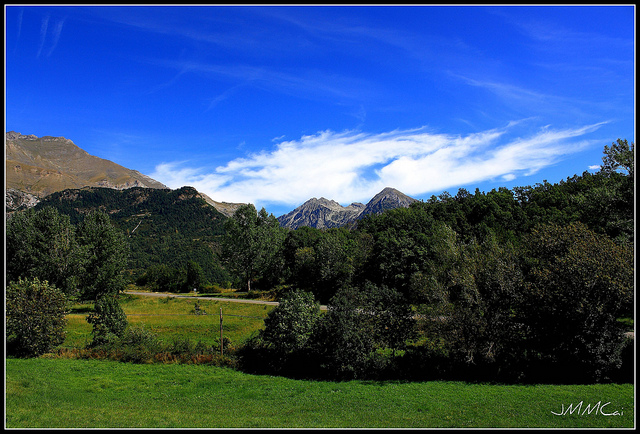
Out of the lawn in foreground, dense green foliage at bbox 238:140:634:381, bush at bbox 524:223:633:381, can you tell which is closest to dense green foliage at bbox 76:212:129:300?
the lawn in foreground

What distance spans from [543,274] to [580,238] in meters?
3.01

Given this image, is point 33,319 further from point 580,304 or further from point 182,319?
point 580,304

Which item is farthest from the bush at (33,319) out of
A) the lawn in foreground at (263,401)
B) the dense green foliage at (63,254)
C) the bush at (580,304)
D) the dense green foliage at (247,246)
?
the dense green foliage at (247,246)

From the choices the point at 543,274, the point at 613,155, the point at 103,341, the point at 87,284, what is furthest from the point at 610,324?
the point at 87,284

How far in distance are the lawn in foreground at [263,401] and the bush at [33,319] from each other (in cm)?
242

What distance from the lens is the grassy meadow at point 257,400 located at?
44.0ft

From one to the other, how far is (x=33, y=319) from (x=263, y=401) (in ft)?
60.3

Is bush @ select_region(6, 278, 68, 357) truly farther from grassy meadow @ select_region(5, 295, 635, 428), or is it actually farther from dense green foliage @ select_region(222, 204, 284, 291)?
dense green foliage @ select_region(222, 204, 284, 291)

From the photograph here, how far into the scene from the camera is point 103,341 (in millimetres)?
25547

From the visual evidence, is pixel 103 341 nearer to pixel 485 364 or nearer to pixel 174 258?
pixel 485 364

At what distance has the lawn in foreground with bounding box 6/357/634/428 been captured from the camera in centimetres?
1344

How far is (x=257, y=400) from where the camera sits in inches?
669
